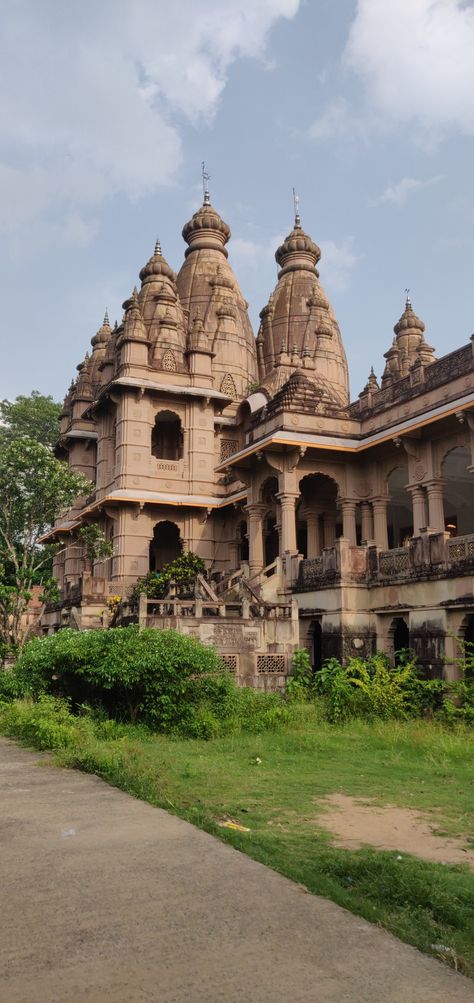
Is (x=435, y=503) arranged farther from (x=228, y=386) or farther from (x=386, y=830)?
(x=228, y=386)

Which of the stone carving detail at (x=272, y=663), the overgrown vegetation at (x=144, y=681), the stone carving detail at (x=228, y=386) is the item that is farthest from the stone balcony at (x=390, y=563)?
the stone carving detail at (x=228, y=386)

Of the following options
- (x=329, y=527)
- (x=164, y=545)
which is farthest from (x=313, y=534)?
(x=164, y=545)

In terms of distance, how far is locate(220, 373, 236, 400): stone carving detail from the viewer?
35656 millimetres

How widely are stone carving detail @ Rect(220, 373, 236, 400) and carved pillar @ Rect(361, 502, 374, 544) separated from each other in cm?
1333

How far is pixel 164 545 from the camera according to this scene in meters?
34.2

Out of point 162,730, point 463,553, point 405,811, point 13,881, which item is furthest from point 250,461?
point 13,881

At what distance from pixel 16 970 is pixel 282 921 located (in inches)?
52.6

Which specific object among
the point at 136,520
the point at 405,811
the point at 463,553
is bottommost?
the point at 405,811

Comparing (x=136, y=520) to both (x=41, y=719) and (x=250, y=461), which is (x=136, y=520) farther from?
(x=41, y=719)

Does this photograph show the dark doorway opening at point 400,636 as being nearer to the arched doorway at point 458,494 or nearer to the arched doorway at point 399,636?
the arched doorway at point 399,636

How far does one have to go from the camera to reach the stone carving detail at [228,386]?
1404 inches

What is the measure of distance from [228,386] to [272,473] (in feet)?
43.3

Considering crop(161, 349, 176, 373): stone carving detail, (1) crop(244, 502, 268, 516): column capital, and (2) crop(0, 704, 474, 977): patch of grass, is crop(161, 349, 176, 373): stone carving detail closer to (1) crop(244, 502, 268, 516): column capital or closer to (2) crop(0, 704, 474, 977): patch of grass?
(1) crop(244, 502, 268, 516): column capital

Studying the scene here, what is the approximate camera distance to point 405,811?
784 centimetres
